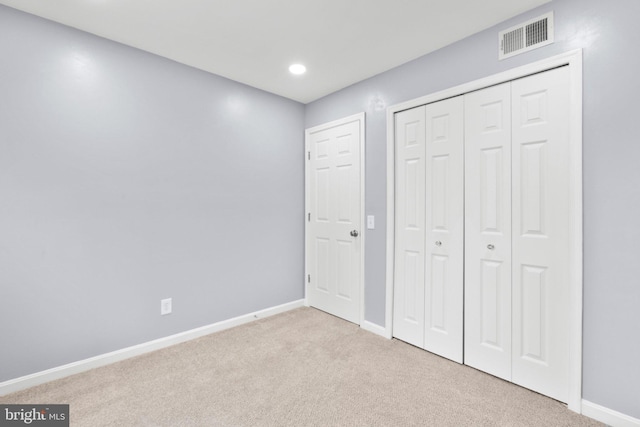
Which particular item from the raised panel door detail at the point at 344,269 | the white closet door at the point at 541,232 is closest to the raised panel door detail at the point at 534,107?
the white closet door at the point at 541,232

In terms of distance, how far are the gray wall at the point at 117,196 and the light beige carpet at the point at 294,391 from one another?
1.21ft

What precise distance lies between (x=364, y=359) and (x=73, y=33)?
3346 millimetres

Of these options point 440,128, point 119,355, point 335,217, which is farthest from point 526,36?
point 119,355

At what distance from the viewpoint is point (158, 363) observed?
7.74 feet

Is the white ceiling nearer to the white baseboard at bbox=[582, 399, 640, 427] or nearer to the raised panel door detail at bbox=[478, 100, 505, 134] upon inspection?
the raised panel door detail at bbox=[478, 100, 505, 134]

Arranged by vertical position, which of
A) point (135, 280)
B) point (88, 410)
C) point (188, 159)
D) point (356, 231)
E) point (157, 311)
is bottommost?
point (88, 410)

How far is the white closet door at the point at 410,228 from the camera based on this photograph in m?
2.59

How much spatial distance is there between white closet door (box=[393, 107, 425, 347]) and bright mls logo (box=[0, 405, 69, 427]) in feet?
8.11

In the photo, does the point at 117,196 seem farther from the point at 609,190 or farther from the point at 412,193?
the point at 609,190

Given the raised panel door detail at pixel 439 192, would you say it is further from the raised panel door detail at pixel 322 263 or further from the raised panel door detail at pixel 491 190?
the raised panel door detail at pixel 322 263

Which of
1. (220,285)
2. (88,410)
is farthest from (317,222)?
(88,410)

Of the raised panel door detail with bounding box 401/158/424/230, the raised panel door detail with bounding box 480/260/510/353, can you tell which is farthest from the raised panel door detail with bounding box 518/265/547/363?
the raised panel door detail with bounding box 401/158/424/230

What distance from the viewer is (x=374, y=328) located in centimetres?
294

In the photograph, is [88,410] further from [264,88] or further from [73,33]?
[264,88]
